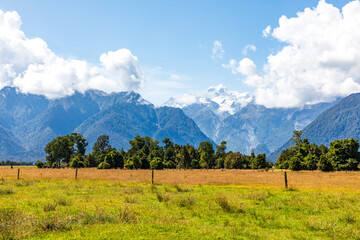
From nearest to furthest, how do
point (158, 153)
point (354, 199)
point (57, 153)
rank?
point (354, 199) < point (57, 153) < point (158, 153)

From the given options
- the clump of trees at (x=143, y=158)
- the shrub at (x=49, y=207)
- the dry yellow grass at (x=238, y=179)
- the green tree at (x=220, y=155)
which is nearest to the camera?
the shrub at (x=49, y=207)

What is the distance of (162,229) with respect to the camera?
11750mm

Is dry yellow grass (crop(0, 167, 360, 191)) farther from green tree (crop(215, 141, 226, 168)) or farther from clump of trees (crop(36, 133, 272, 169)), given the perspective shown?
green tree (crop(215, 141, 226, 168))

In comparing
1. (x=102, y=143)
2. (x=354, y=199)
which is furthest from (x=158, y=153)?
(x=354, y=199)

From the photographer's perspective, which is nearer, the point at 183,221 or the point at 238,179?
the point at 183,221

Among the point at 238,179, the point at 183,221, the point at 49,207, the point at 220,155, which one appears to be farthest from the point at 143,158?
the point at 183,221

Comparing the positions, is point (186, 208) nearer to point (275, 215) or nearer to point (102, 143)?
point (275, 215)

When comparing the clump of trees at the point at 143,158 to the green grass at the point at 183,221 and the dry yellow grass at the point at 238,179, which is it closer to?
the dry yellow grass at the point at 238,179

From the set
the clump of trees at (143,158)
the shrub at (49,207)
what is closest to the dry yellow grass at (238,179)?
the shrub at (49,207)

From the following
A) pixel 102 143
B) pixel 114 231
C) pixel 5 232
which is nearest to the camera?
pixel 5 232

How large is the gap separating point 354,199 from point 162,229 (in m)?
17.4

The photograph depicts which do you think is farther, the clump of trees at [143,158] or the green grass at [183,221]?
the clump of trees at [143,158]

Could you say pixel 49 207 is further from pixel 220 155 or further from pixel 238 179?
pixel 220 155

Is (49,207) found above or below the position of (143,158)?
below
